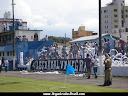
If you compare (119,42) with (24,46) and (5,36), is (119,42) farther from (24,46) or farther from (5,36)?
(5,36)

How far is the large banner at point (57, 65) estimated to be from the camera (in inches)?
1146

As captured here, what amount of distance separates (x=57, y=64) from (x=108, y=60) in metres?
15.3

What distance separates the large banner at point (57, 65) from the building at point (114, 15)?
9205 centimetres

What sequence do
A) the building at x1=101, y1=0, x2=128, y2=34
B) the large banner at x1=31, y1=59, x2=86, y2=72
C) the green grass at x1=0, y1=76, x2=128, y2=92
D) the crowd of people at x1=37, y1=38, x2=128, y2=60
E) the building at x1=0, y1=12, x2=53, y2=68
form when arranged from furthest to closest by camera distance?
the building at x1=101, y1=0, x2=128, y2=34
the building at x1=0, y1=12, x2=53, y2=68
the large banner at x1=31, y1=59, x2=86, y2=72
the crowd of people at x1=37, y1=38, x2=128, y2=60
the green grass at x1=0, y1=76, x2=128, y2=92

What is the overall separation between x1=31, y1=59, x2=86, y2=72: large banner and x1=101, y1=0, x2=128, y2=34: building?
92046mm

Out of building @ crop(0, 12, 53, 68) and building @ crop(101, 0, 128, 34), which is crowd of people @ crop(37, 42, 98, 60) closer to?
building @ crop(0, 12, 53, 68)

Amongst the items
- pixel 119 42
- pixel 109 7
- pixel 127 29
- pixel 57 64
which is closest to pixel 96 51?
pixel 119 42

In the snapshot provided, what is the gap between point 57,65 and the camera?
33.0 m

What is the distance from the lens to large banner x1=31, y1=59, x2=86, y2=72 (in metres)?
29.1

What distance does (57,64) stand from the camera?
32969 mm

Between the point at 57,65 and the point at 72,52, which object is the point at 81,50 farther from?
the point at 57,65

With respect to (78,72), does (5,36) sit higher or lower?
higher

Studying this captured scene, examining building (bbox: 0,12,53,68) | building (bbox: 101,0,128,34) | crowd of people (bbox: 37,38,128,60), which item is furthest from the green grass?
building (bbox: 101,0,128,34)

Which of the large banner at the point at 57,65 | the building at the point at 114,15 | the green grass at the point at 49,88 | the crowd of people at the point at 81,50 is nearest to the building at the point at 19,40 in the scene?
the large banner at the point at 57,65
